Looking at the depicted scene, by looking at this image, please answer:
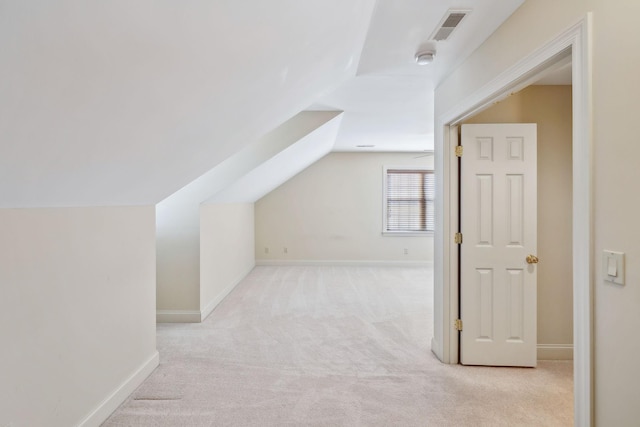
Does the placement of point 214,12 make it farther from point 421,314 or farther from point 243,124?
point 421,314

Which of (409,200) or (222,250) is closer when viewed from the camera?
(222,250)

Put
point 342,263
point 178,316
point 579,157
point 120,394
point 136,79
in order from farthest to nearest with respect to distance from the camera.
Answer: point 342,263 → point 178,316 → point 120,394 → point 579,157 → point 136,79

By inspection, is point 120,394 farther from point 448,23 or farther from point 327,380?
point 448,23

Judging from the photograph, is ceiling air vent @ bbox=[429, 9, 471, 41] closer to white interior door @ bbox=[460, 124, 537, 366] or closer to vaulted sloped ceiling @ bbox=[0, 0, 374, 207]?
vaulted sloped ceiling @ bbox=[0, 0, 374, 207]

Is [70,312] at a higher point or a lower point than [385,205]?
lower

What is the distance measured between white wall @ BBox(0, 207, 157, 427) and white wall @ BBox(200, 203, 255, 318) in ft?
4.66

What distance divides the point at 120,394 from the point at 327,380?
1389mm

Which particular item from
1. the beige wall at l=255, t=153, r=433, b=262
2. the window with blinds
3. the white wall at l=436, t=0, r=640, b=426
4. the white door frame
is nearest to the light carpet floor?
the white door frame

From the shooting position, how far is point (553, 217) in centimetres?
298

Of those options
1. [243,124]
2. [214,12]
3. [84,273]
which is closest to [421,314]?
[243,124]

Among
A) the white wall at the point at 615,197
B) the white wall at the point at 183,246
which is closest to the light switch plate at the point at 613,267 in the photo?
the white wall at the point at 615,197

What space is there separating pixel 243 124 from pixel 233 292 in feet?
10.9

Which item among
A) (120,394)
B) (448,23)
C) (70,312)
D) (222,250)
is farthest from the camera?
(222,250)

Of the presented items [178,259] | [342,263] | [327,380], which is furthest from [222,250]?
[342,263]
